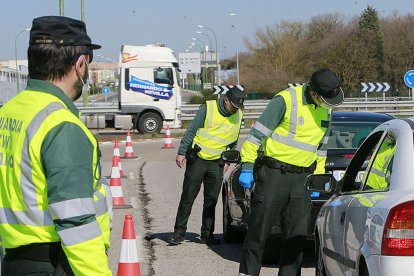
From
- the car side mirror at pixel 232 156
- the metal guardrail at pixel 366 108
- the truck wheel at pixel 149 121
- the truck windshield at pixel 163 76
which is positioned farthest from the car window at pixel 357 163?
the metal guardrail at pixel 366 108

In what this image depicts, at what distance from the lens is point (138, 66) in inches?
1387

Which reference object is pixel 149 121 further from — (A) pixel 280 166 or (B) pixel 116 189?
(A) pixel 280 166

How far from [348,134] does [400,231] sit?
5.81m

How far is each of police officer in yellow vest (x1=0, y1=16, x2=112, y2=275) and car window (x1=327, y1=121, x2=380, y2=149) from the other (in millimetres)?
6512

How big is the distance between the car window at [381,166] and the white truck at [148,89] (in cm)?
2947

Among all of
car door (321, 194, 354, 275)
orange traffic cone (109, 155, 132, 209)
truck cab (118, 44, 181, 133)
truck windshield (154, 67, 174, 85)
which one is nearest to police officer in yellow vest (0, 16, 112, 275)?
car door (321, 194, 354, 275)

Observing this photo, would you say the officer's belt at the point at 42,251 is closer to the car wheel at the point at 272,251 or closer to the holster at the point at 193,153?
the car wheel at the point at 272,251

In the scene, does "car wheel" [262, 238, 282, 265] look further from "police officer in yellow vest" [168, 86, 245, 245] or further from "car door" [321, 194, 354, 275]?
"car door" [321, 194, 354, 275]

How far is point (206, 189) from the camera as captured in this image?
10.9 m

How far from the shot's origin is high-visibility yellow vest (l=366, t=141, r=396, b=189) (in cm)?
527

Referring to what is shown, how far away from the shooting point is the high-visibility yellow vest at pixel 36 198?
11.5 feet

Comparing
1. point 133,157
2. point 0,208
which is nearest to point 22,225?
point 0,208

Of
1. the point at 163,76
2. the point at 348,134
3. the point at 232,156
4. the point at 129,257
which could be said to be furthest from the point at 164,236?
the point at 163,76

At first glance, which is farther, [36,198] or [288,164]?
[288,164]
